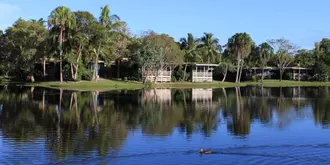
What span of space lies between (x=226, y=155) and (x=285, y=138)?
208 inches

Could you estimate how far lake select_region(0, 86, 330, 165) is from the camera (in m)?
15.9

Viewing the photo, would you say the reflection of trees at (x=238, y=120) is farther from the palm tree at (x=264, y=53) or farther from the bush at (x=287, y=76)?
the bush at (x=287, y=76)

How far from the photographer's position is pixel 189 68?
271ft

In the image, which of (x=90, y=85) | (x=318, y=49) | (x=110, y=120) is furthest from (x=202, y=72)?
(x=110, y=120)

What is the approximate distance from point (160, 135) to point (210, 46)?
68726 millimetres

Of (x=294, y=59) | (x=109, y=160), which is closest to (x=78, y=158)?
(x=109, y=160)

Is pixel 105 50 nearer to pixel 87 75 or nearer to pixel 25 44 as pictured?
pixel 87 75

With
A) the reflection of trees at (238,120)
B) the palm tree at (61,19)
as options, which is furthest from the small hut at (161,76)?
the reflection of trees at (238,120)

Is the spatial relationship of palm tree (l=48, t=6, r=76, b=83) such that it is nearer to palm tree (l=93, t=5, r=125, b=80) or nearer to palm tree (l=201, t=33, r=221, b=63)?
palm tree (l=93, t=5, r=125, b=80)

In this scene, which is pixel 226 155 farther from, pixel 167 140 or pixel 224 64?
pixel 224 64

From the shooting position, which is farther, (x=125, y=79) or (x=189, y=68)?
(x=189, y=68)

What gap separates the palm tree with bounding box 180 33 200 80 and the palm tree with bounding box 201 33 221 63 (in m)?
1.83

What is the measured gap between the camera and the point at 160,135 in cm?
2086

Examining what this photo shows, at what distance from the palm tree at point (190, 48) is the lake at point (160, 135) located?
48.2 metres
